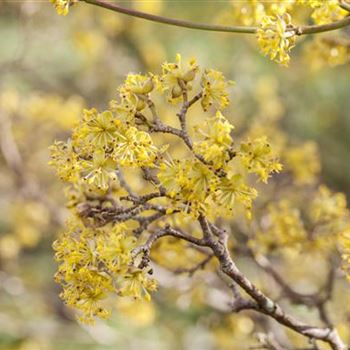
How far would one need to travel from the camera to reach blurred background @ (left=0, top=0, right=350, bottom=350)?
9.36 ft

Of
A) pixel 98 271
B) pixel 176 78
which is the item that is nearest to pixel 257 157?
pixel 176 78

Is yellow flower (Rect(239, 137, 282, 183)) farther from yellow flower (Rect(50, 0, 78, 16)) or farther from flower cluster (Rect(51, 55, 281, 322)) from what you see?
yellow flower (Rect(50, 0, 78, 16))

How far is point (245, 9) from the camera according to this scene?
1.48m

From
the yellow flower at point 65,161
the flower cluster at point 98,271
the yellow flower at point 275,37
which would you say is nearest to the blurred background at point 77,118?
the yellow flower at point 275,37

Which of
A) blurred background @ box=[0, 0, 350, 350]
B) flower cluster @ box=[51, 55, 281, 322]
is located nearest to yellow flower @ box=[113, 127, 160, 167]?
flower cluster @ box=[51, 55, 281, 322]

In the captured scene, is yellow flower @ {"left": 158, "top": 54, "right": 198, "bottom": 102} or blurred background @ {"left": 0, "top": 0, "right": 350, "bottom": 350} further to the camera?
blurred background @ {"left": 0, "top": 0, "right": 350, "bottom": 350}

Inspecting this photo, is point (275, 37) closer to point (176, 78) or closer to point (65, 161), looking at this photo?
point (176, 78)

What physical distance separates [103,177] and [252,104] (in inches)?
151

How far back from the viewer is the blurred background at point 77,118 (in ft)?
9.36

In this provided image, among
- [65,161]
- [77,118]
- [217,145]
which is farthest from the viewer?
[77,118]

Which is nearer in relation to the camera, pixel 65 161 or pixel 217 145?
pixel 217 145

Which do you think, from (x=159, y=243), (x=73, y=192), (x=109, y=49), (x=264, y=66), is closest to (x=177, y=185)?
(x=73, y=192)

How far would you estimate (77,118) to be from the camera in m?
2.90

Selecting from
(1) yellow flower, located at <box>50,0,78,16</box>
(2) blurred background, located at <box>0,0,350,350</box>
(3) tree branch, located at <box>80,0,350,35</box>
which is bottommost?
(2) blurred background, located at <box>0,0,350,350</box>
